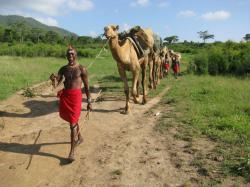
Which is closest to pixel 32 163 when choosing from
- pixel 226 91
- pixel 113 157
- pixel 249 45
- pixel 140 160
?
pixel 113 157

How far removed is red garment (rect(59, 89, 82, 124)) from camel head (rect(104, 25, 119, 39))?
2561 mm

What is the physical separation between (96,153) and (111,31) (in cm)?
328

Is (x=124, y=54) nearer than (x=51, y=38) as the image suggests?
Yes

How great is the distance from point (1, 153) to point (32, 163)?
894 millimetres

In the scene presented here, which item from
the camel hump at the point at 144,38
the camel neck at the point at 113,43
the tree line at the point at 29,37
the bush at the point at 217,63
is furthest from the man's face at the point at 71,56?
the tree line at the point at 29,37

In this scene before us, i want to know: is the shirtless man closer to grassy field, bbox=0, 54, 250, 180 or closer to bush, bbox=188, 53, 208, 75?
grassy field, bbox=0, 54, 250, 180

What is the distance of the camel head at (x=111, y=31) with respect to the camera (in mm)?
8773

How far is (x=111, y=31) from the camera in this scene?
8.90 meters

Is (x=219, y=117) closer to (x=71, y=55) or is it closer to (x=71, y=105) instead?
(x=71, y=105)

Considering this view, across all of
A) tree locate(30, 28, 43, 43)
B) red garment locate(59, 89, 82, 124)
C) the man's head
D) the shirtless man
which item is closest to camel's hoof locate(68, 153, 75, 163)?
the shirtless man

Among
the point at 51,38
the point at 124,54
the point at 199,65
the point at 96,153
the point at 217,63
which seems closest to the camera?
the point at 96,153

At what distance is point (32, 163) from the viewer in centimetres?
641

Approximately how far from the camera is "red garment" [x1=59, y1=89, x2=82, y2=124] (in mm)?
6480

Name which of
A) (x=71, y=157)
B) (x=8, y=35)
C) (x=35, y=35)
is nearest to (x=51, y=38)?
(x=35, y=35)
